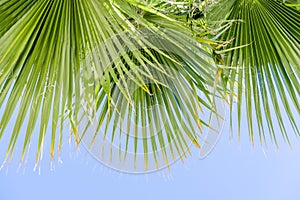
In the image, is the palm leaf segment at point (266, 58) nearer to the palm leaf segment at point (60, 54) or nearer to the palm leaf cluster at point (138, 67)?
the palm leaf cluster at point (138, 67)

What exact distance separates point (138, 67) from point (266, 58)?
1.53 ft

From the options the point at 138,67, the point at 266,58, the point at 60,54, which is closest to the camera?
the point at 60,54

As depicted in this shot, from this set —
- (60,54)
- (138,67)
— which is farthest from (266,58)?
(60,54)

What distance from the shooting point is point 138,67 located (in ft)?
4.48

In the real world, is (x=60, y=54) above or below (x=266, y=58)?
below

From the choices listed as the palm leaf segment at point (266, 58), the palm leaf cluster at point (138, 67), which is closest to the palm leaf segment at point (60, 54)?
the palm leaf cluster at point (138, 67)

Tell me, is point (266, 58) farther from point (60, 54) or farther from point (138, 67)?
point (60, 54)

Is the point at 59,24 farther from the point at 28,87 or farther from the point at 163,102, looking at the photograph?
the point at 163,102

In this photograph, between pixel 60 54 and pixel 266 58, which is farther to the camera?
pixel 266 58

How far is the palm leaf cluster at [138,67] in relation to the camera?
1.13 meters

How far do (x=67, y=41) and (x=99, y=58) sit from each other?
100mm

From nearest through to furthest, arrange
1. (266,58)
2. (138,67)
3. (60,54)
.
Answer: (60,54), (138,67), (266,58)

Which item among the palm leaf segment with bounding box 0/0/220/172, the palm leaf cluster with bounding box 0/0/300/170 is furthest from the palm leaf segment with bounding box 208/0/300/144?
the palm leaf segment with bounding box 0/0/220/172

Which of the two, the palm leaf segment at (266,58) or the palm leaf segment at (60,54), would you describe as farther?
the palm leaf segment at (266,58)
